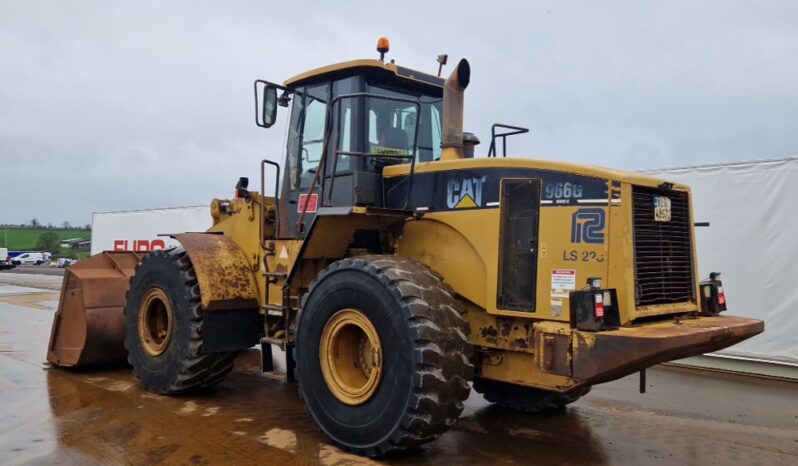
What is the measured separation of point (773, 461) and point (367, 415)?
10.1 feet

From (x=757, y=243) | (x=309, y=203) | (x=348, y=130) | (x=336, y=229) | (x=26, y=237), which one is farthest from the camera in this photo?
(x=26, y=237)

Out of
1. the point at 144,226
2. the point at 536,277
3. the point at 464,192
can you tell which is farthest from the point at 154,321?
the point at 144,226

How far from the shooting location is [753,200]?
8.84 m

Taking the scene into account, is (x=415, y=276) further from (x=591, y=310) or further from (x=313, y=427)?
(x=313, y=427)

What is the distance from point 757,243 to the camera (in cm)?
877

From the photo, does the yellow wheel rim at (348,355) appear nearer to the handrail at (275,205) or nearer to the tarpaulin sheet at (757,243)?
the handrail at (275,205)

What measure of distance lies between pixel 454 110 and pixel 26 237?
3426 inches

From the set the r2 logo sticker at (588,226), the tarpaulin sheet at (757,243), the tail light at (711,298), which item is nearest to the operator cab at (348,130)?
the r2 logo sticker at (588,226)

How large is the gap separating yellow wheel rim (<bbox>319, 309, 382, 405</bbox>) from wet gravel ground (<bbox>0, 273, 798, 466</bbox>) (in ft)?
1.52

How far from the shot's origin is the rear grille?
15.4 feet

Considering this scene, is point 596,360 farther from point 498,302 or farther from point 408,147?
point 408,147

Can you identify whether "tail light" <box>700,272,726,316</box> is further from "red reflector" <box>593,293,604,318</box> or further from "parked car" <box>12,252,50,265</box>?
"parked car" <box>12,252,50,265</box>

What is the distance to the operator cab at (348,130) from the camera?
19.4ft

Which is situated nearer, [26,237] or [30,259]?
[30,259]
